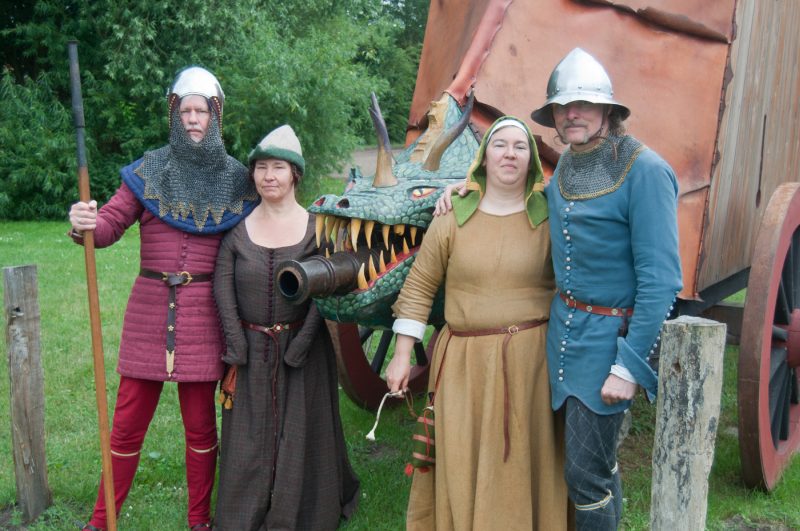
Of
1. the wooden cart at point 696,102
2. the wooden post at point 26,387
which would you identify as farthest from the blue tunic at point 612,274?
the wooden post at point 26,387

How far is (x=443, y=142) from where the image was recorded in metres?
2.99

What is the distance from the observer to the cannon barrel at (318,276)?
2531mm

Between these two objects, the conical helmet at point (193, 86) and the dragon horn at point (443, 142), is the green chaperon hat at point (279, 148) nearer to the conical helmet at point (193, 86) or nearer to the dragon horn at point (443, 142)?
the conical helmet at point (193, 86)

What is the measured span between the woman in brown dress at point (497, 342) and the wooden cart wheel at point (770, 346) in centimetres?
108

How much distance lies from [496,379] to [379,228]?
649 mm

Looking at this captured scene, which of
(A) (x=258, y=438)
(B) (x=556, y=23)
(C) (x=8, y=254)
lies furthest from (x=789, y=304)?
(C) (x=8, y=254)

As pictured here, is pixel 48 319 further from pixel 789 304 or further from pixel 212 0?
pixel 212 0

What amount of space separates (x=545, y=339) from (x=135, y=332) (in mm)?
1592

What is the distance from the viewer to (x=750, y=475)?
3508 millimetres

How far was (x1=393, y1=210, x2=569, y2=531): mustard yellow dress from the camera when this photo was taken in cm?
256

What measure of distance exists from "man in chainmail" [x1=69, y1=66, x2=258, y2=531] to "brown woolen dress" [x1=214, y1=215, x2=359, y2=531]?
0.10m

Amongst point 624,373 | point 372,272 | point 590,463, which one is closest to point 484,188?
point 372,272

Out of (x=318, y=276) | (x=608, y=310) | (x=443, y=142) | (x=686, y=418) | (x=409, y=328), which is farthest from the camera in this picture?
(x=443, y=142)

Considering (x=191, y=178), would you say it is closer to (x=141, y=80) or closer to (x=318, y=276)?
(x=318, y=276)
